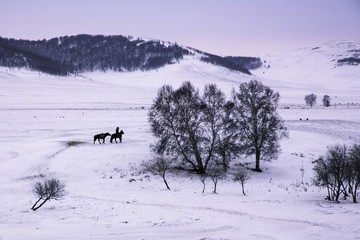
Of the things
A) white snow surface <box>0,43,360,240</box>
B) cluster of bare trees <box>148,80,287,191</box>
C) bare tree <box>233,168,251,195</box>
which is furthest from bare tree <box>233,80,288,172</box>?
white snow surface <box>0,43,360,240</box>

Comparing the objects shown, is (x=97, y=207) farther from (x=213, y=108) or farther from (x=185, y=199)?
(x=213, y=108)

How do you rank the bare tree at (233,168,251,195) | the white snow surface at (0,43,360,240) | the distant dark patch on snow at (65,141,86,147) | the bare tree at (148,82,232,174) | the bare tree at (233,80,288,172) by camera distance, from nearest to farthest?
the white snow surface at (0,43,360,240)
the bare tree at (233,168,251,195)
the bare tree at (148,82,232,174)
the bare tree at (233,80,288,172)
the distant dark patch on snow at (65,141,86,147)

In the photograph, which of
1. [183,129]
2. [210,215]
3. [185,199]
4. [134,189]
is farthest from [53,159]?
[210,215]

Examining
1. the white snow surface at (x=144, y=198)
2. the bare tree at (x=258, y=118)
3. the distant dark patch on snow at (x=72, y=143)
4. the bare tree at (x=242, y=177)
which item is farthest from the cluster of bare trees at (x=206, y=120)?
the distant dark patch on snow at (x=72, y=143)

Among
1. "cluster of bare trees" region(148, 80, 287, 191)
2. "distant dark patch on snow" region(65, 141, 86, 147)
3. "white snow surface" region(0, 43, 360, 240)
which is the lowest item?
"white snow surface" region(0, 43, 360, 240)

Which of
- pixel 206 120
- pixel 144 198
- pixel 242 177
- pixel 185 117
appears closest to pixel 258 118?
pixel 206 120

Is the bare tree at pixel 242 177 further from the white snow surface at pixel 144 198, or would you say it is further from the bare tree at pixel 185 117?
the bare tree at pixel 185 117

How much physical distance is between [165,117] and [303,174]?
16964 millimetres

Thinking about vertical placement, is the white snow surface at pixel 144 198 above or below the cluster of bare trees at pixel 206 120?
below

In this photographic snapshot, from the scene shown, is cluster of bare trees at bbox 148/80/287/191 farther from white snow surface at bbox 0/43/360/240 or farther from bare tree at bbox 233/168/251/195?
white snow surface at bbox 0/43/360/240

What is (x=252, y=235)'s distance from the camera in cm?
1331

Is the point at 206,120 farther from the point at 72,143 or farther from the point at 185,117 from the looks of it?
the point at 72,143

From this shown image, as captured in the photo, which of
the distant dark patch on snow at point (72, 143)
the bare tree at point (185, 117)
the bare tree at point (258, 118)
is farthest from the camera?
the distant dark patch on snow at point (72, 143)

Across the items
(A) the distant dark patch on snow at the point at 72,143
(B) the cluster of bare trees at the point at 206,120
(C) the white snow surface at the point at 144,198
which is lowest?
(C) the white snow surface at the point at 144,198
